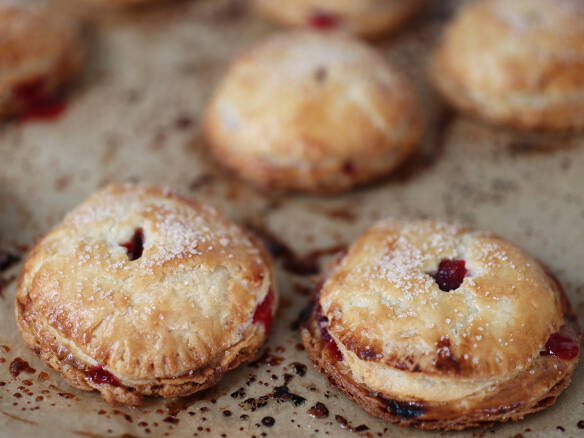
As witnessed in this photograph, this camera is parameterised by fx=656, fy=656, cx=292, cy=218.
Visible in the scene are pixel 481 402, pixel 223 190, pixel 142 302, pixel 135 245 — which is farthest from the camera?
pixel 223 190

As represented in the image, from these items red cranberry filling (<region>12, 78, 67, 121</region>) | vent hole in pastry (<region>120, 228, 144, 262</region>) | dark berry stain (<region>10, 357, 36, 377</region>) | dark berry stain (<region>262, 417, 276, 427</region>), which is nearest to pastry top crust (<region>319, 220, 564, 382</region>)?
dark berry stain (<region>262, 417, 276, 427</region>)

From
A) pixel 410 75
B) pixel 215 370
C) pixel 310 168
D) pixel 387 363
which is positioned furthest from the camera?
pixel 410 75

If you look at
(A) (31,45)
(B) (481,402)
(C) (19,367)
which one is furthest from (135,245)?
(A) (31,45)

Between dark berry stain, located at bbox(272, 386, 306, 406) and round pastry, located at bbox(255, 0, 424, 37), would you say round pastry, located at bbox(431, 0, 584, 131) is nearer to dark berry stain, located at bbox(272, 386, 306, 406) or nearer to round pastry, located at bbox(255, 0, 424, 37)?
round pastry, located at bbox(255, 0, 424, 37)

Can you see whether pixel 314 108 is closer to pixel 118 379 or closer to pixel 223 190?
pixel 223 190

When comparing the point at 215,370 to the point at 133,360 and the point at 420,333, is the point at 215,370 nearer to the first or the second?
the point at 133,360

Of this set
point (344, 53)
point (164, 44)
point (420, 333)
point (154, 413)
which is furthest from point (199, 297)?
point (164, 44)
